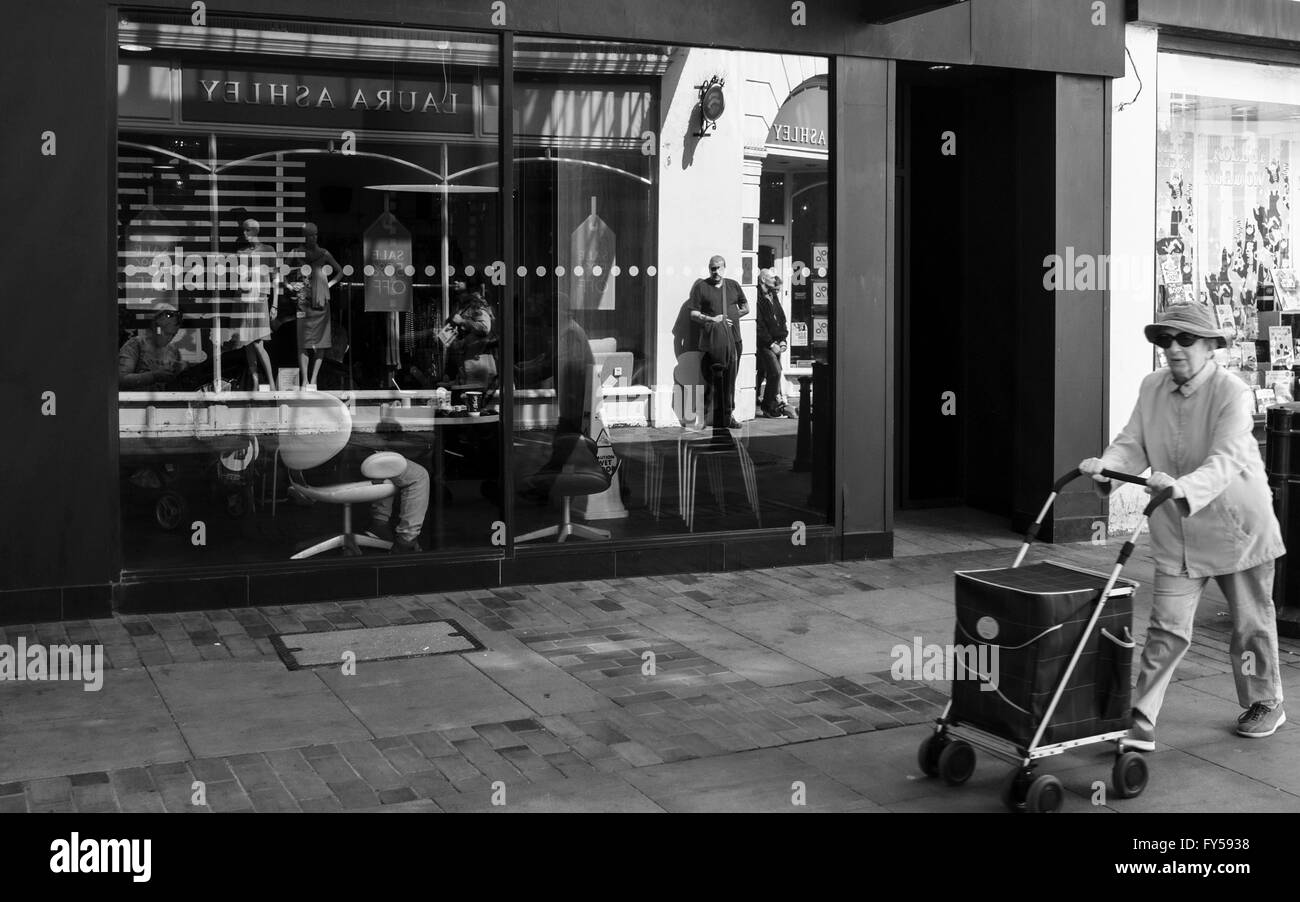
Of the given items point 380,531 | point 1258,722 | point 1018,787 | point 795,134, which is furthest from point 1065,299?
point 1018,787

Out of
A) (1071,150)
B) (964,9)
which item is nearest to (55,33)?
(964,9)

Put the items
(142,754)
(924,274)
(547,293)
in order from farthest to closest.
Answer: (924,274) → (547,293) → (142,754)

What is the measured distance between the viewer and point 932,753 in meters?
5.75

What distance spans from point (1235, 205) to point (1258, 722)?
7242 millimetres

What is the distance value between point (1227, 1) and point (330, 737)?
9506 millimetres

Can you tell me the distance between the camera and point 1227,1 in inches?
461

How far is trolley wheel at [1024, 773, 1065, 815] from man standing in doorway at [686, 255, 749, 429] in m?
5.37

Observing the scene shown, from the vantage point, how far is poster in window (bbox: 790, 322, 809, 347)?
10.5 metres

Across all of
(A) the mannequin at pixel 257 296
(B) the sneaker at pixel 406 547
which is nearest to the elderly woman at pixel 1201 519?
(B) the sneaker at pixel 406 547

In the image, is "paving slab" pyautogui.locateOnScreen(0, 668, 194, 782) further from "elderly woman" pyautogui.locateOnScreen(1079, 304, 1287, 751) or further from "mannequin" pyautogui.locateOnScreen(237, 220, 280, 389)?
"elderly woman" pyautogui.locateOnScreen(1079, 304, 1287, 751)

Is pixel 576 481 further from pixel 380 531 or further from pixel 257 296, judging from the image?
pixel 257 296

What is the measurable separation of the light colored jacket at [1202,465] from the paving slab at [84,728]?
14.1 feet
